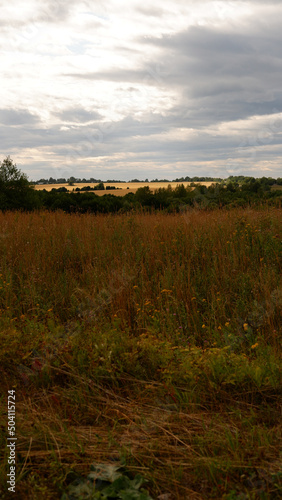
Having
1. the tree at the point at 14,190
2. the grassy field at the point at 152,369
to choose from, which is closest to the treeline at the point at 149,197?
the tree at the point at 14,190

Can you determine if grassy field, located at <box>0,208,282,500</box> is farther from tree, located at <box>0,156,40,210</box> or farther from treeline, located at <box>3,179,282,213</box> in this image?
tree, located at <box>0,156,40,210</box>

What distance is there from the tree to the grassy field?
16712 millimetres

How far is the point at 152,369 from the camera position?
3.34 m

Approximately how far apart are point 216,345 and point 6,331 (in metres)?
2.37

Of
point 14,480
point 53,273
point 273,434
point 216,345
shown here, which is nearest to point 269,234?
point 216,345

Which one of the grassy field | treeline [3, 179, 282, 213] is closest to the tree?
treeline [3, 179, 282, 213]

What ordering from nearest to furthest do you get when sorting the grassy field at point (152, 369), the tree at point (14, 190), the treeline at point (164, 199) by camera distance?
the grassy field at point (152, 369)
the treeline at point (164, 199)
the tree at point (14, 190)

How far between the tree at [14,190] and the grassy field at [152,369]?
16712 mm

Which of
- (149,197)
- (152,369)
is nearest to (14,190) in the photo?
(149,197)

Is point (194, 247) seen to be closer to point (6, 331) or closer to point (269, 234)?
point (269, 234)

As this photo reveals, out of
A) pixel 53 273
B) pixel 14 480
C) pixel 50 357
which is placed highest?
pixel 53 273

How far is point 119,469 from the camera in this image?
2213 mm

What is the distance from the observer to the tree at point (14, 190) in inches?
871

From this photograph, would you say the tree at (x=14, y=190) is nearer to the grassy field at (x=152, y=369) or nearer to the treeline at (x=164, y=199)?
the treeline at (x=164, y=199)
